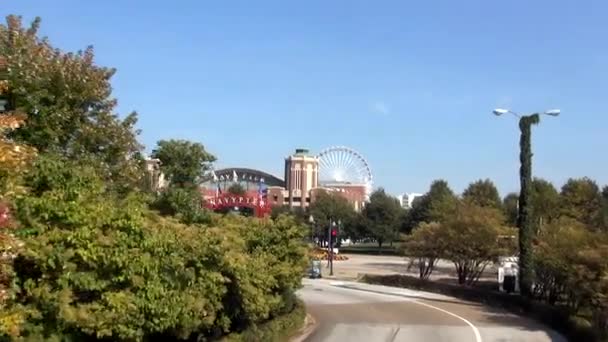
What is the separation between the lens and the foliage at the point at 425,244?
148ft

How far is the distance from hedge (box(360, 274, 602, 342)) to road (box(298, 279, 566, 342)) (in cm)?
51

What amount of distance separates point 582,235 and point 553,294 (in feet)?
22.9

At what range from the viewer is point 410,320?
100 ft

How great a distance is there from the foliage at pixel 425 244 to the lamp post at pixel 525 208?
26.6ft

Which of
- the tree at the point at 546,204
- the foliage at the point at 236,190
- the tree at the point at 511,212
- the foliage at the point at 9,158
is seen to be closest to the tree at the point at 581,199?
the tree at the point at 546,204

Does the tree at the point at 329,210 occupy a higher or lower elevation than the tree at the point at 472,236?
higher

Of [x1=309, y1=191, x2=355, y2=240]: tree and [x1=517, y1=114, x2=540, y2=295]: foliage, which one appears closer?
[x1=517, y1=114, x2=540, y2=295]: foliage

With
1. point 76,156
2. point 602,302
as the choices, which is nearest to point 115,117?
point 76,156

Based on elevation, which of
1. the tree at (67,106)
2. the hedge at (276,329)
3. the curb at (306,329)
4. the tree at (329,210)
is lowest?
the curb at (306,329)

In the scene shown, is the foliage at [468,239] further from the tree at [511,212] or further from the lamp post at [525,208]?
the tree at [511,212]

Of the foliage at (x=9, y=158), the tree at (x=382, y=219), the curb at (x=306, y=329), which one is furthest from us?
the tree at (x=382, y=219)

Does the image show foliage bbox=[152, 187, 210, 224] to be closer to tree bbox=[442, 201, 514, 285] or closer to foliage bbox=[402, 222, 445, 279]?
tree bbox=[442, 201, 514, 285]

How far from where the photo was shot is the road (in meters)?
26.2

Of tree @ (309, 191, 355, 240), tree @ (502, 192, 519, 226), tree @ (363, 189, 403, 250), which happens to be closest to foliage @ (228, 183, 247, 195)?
tree @ (309, 191, 355, 240)
